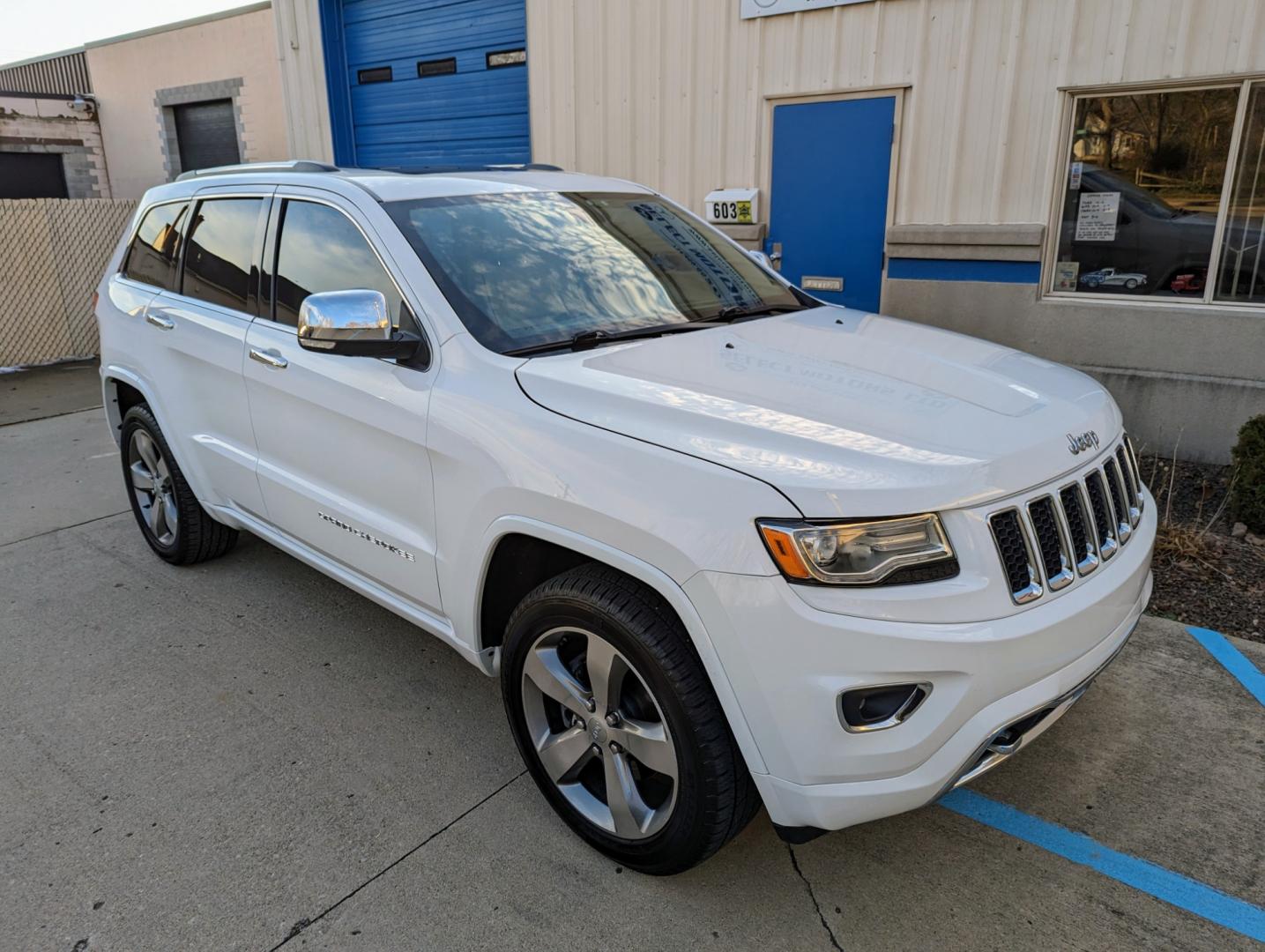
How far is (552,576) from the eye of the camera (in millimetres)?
2830

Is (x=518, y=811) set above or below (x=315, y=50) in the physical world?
below

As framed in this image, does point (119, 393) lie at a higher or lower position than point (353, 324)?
lower

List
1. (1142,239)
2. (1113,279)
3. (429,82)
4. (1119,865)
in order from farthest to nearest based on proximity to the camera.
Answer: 1. (429,82)
2. (1113,279)
3. (1142,239)
4. (1119,865)

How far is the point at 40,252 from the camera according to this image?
10453mm

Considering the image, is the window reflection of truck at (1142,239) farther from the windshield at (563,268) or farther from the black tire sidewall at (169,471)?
the black tire sidewall at (169,471)

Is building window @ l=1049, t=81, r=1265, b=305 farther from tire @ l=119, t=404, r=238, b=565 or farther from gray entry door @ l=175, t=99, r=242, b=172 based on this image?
gray entry door @ l=175, t=99, r=242, b=172

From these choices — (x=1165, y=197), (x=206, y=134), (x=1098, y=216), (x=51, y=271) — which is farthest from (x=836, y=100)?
(x=206, y=134)

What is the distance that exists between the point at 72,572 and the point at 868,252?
230 inches

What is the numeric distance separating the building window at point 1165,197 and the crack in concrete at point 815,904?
525 cm

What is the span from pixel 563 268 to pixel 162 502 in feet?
9.07

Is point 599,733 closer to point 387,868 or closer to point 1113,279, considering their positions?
point 387,868

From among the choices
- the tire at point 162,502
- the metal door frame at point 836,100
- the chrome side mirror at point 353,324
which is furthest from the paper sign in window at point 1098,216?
the tire at point 162,502

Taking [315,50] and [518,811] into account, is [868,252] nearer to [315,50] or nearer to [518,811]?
[518,811]

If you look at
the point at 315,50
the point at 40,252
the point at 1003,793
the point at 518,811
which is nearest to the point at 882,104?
the point at 1003,793
